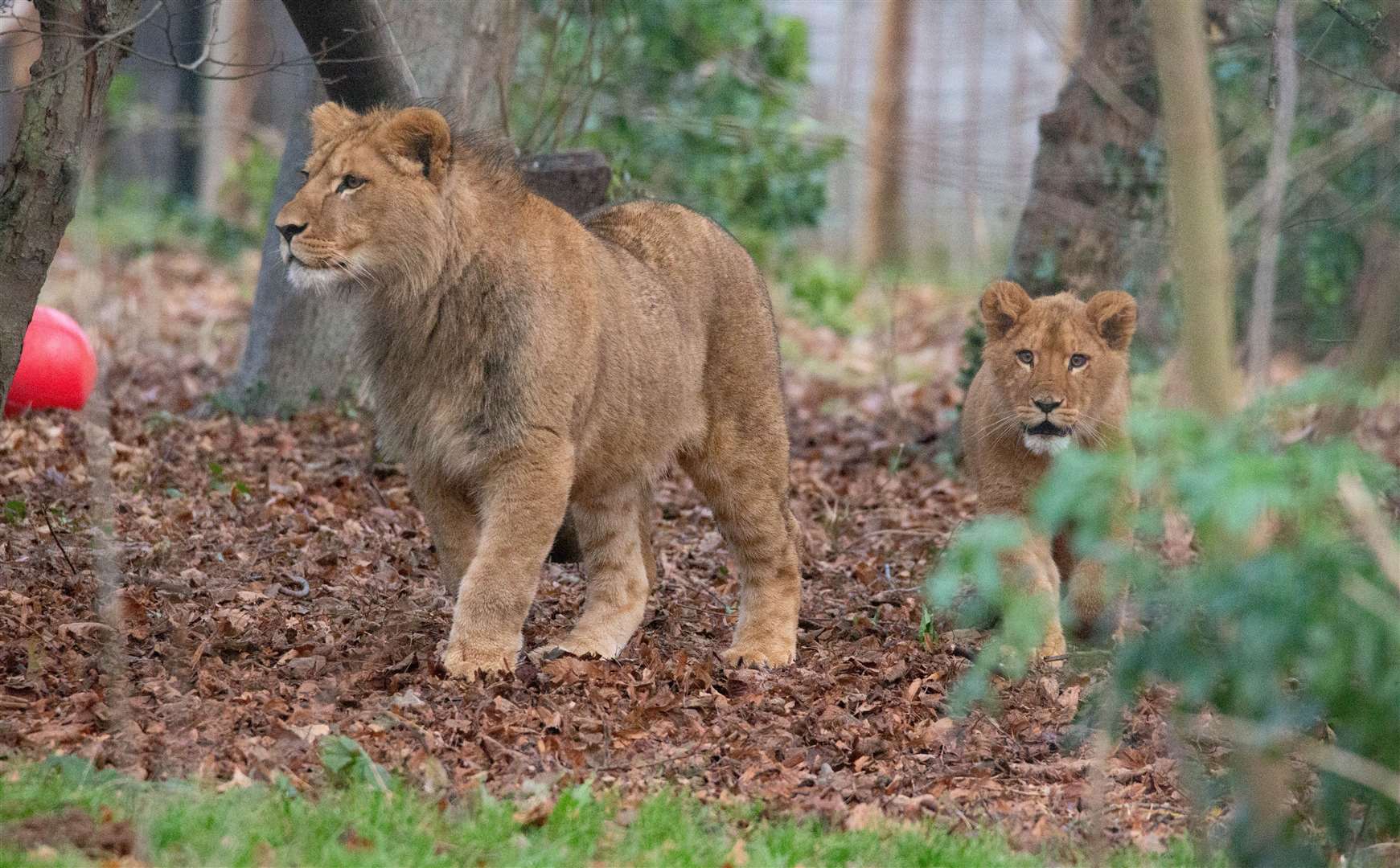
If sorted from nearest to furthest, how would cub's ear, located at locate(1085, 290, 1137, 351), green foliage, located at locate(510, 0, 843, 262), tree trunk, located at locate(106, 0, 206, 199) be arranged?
1. cub's ear, located at locate(1085, 290, 1137, 351)
2. green foliage, located at locate(510, 0, 843, 262)
3. tree trunk, located at locate(106, 0, 206, 199)

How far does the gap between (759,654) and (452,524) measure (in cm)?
129

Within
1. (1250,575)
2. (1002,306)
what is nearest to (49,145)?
(1002,306)

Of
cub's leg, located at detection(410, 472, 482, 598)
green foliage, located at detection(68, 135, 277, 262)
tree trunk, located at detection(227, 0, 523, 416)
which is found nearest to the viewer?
cub's leg, located at detection(410, 472, 482, 598)

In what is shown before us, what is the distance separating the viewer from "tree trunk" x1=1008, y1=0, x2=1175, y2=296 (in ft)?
31.0

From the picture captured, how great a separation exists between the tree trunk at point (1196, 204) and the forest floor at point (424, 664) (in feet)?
2.99

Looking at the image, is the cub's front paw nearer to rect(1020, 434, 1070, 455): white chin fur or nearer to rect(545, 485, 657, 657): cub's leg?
rect(1020, 434, 1070, 455): white chin fur

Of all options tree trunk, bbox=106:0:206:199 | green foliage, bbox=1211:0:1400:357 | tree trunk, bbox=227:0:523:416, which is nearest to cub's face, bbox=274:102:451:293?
tree trunk, bbox=227:0:523:416

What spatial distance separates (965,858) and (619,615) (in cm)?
237

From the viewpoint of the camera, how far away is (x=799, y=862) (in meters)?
4.21

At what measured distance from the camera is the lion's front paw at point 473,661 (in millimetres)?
5457

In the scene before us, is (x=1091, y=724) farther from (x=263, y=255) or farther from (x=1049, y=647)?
(x=263, y=255)

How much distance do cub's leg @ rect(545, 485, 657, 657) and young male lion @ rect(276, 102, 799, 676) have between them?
12 mm

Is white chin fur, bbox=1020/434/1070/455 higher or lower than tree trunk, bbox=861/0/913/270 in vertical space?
lower

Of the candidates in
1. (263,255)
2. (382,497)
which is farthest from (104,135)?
(382,497)
